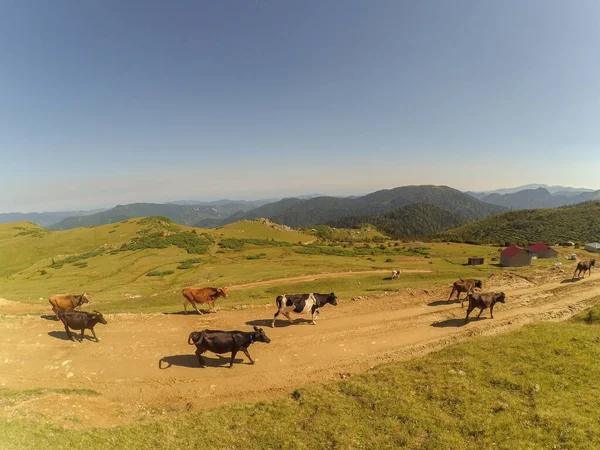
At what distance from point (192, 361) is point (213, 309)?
23.1 ft

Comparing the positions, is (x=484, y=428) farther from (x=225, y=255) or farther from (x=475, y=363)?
(x=225, y=255)

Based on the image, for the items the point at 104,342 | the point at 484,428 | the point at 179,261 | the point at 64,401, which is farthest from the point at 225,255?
the point at 484,428

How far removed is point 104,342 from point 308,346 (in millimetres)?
11237

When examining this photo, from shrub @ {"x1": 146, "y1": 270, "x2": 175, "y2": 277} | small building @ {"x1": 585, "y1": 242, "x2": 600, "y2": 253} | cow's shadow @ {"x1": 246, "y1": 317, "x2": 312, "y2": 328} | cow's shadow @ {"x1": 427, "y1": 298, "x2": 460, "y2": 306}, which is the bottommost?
small building @ {"x1": 585, "y1": 242, "x2": 600, "y2": 253}

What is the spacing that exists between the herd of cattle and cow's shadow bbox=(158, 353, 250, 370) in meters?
0.54

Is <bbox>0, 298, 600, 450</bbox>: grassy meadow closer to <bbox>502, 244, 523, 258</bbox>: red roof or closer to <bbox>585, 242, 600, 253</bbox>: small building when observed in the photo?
<bbox>502, 244, 523, 258</bbox>: red roof

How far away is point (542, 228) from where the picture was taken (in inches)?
4678

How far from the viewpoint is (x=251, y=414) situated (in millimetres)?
9609

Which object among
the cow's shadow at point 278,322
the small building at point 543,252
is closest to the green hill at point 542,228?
the small building at point 543,252

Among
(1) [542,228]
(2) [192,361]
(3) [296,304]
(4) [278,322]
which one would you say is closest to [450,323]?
(3) [296,304]

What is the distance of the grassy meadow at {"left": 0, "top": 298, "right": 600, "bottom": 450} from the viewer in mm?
7805

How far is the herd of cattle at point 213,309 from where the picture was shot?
41.3 feet

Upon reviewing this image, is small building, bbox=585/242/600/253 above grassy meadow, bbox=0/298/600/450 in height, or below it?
below

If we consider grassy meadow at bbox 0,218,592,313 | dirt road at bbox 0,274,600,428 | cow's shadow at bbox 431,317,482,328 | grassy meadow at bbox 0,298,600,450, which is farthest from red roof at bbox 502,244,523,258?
grassy meadow at bbox 0,298,600,450
